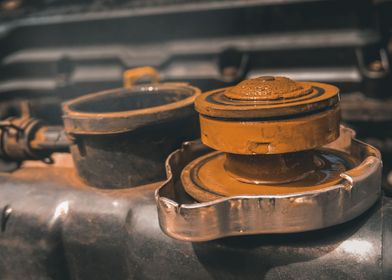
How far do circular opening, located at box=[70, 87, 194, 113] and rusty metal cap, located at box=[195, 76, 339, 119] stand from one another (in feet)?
1.51

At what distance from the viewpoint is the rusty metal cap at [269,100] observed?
883mm

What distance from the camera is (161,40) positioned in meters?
2.27

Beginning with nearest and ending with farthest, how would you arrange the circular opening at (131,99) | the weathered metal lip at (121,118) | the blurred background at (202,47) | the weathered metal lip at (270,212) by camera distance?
the weathered metal lip at (270,212)
the weathered metal lip at (121,118)
the circular opening at (131,99)
the blurred background at (202,47)

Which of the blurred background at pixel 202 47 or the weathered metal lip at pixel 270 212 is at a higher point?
the blurred background at pixel 202 47

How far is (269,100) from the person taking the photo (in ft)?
3.08

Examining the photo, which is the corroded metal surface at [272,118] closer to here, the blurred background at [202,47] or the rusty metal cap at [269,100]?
the rusty metal cap at [269,100]

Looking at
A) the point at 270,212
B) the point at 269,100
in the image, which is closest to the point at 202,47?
the point at 269,100

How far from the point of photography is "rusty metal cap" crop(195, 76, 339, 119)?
2.90 ft

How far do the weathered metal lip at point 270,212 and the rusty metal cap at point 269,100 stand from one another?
0.58 feet

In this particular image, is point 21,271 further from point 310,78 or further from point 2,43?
point 2,43

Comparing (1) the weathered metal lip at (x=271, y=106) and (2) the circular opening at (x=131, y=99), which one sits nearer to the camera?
(1) the weathered metal lip at (x=271, y=106)

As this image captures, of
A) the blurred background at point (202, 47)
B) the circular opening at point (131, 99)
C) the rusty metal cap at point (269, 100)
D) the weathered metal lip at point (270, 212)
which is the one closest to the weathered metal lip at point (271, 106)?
the rusty metal cap at point (269, 100)

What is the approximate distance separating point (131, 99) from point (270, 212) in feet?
2.71

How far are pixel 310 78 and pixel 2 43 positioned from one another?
1.98 metres
